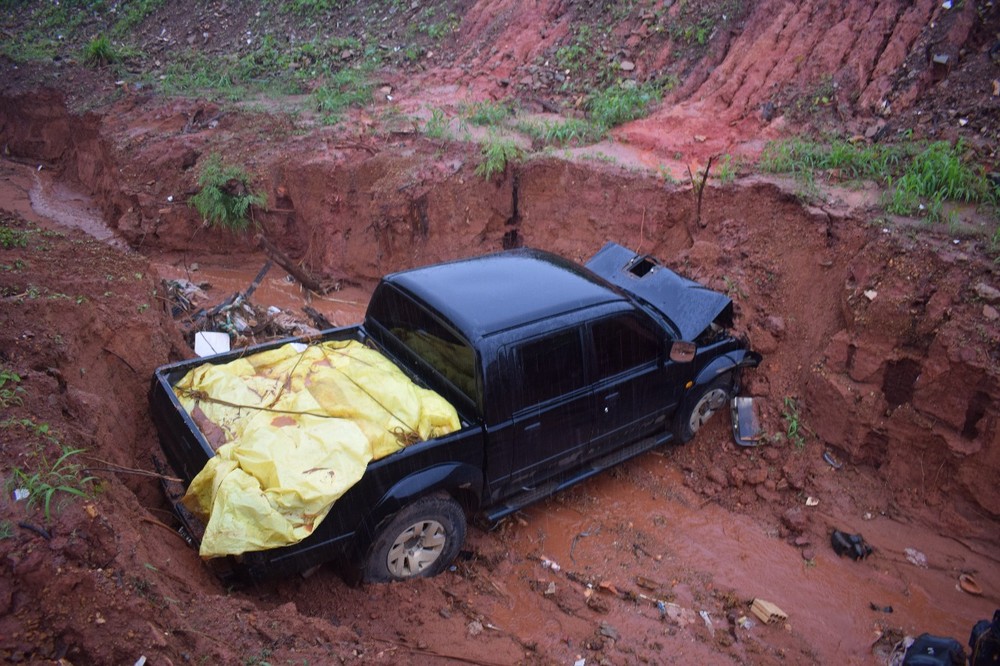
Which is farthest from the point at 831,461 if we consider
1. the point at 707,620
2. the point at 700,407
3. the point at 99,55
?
the point at 99,55

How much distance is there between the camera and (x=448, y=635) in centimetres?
414

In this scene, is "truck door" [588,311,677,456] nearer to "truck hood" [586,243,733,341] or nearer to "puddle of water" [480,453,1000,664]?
"truck hood" [586,243,733,341]

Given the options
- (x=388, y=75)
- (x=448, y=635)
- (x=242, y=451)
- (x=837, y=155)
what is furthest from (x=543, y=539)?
(x=388, y=75)

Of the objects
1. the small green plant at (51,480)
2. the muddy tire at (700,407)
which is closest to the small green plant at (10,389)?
the small green plant at (51,480)

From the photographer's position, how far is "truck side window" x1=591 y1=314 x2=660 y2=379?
4.94 meters

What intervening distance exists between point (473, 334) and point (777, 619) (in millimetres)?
2929

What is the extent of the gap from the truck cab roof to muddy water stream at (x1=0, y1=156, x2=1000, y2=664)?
181 cm

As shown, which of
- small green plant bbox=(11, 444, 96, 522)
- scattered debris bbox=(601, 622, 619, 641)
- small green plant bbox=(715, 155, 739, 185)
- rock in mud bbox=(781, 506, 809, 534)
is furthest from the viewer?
small green plant bbox=(715, 155, 739, 185)

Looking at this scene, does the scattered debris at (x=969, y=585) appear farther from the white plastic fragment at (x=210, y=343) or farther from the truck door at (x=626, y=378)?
the white plastic fragment at (x=210, y=343)

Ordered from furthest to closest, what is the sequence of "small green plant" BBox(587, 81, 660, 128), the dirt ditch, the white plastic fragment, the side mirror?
"small green plant" BBox(587, 81, 660, 128)
the white plastic fragment
the side mirror
the dirt ditch

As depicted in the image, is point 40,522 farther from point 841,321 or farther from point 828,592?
point 841,321

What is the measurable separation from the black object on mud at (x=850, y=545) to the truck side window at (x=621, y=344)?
2.12 meters

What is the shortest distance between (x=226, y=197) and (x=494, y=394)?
23.2ft

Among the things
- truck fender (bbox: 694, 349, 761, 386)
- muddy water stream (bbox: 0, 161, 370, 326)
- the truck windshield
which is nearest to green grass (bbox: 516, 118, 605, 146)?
muddy water stream (bbox: 0, 161, 370, 326)
